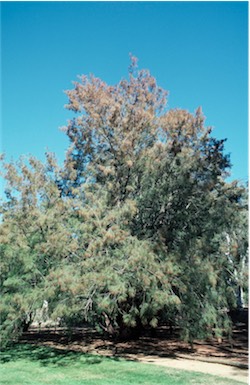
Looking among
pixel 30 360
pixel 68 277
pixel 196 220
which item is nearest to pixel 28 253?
pixel 68 277

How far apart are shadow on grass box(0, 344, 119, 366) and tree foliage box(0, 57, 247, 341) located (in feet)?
2.74

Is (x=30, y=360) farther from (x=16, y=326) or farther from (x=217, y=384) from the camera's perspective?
(x=217, y=384)

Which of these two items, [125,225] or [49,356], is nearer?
[125,225]

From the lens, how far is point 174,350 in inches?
348

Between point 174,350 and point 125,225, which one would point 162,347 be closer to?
point 174,350

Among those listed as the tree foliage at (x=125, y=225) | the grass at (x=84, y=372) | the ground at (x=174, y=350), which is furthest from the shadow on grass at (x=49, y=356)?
the tree foliage at (x=125, y=225)

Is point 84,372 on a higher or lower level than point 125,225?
lower

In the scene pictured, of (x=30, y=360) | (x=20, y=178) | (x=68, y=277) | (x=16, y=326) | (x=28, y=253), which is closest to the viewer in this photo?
(x=68, y=277)

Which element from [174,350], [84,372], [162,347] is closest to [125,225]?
[84,372]

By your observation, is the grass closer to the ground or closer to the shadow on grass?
the shadow on grass

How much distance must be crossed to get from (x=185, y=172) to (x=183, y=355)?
4.18 metres

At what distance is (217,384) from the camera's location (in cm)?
520

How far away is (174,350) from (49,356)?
3031 millimetres

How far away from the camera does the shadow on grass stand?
7383 millimetres
